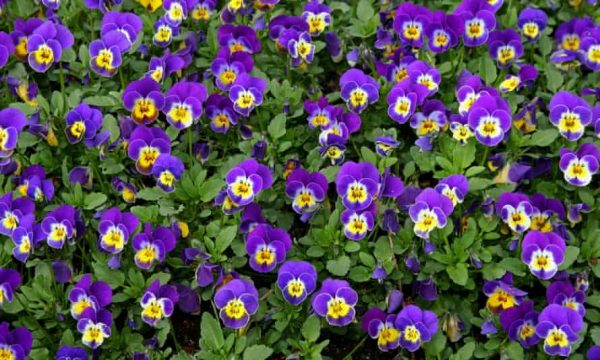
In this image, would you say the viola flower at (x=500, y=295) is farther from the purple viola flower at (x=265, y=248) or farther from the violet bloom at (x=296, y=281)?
the purple viola flower at (x=265, y=248)

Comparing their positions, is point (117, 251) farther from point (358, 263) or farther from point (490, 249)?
point (490, 249)

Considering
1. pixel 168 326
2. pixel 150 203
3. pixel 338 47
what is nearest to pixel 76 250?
pixel 150 203

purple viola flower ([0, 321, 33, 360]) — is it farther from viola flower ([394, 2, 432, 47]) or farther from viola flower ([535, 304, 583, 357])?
viola flower ([394, 2, 432, 47])

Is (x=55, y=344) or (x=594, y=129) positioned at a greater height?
(x=594, y=129)

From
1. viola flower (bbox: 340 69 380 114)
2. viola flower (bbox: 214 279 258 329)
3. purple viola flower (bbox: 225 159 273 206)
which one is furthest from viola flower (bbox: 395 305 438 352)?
viola flower (bbox: 340 69 380 114)

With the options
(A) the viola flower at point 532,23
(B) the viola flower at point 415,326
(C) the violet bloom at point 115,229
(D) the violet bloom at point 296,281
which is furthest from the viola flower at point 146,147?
(A) the viola flower at point 532,23

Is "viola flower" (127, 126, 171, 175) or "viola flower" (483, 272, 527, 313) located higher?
"viola flower" (127, 126, 171, 175)

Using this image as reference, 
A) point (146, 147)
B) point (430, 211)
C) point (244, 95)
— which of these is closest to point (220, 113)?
point (244, 95)
